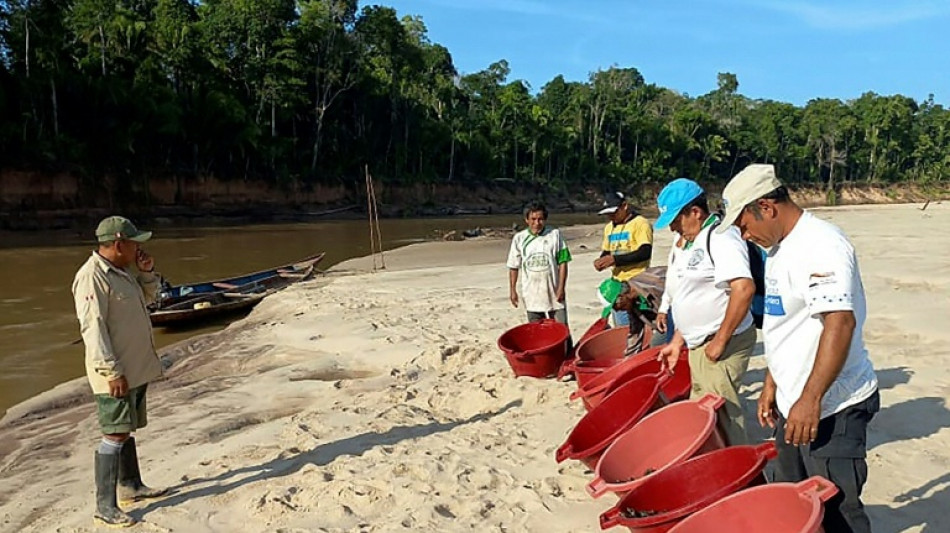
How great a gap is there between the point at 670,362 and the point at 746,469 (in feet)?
3.46

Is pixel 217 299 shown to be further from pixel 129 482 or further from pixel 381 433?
pixel 129 482

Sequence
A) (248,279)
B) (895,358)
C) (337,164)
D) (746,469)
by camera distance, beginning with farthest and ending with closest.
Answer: (337,164)
(248,279)
(895,358)
(746,469)

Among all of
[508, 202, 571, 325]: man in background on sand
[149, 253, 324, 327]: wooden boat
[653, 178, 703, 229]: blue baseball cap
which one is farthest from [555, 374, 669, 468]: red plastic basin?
[149, 253, 324, 327]: wooden boat

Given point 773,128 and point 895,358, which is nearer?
point 895,358

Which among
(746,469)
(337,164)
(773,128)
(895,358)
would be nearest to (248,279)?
(895,358)

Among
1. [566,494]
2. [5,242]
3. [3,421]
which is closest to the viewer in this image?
[566,494]

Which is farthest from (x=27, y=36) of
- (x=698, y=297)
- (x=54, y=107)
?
(x=698, y=297)

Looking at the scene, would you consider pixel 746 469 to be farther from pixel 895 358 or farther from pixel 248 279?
pixel 248 279

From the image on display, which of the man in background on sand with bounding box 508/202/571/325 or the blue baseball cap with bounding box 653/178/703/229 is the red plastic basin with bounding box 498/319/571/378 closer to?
the man in background on sand with bounding box 508/202/571/325

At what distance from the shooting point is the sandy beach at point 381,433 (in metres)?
3.97

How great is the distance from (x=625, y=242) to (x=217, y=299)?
10017 mm

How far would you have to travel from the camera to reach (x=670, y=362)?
13.5ft

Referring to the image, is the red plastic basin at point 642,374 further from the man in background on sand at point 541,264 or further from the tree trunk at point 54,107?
the tree trunk at point 54,107

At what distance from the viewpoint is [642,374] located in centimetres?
461
